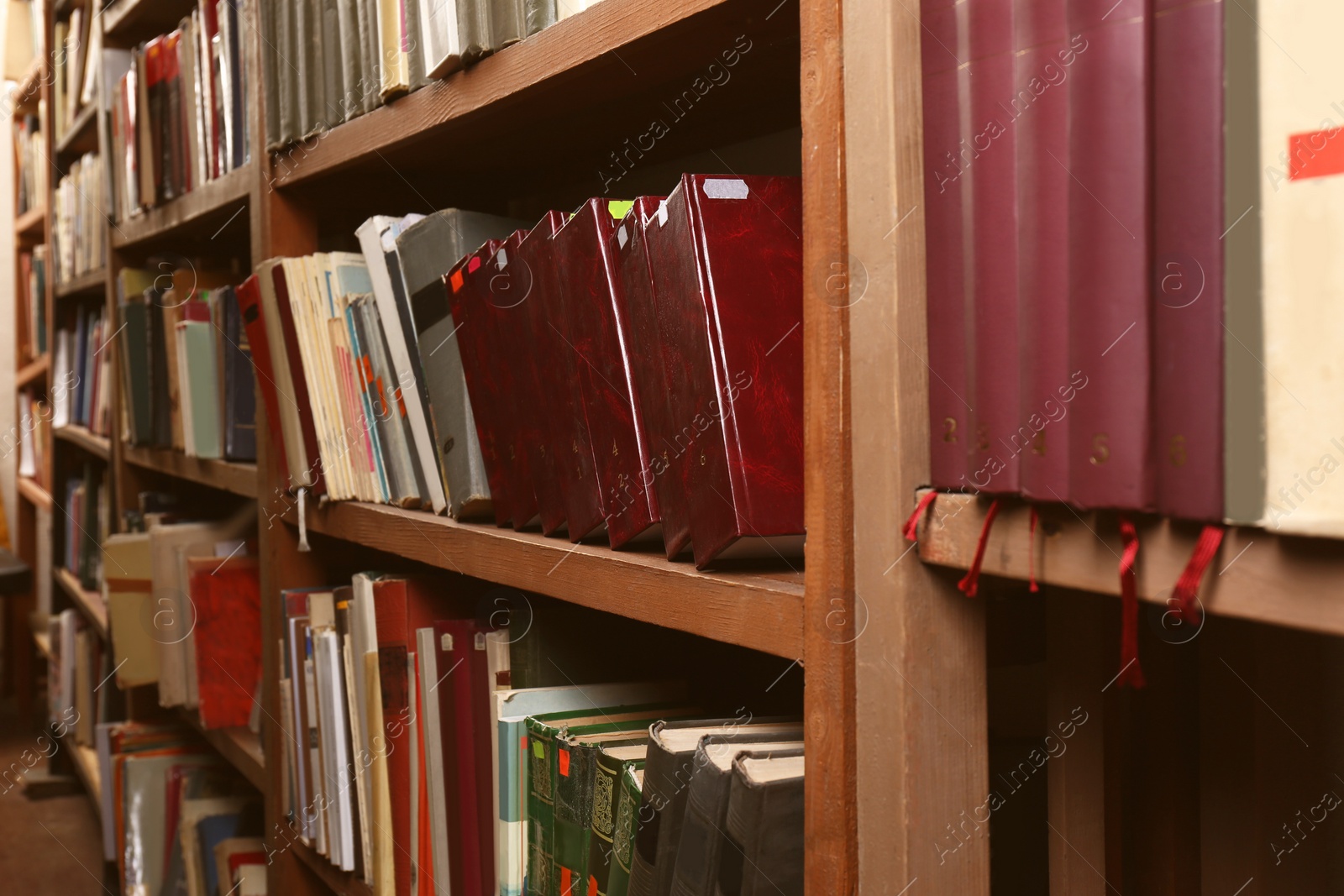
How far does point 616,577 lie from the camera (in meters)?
0.76

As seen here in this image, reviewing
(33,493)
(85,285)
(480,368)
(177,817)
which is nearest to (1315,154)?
(480,368)

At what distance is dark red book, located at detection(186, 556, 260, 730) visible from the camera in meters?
1.69

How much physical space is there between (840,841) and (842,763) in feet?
0.14

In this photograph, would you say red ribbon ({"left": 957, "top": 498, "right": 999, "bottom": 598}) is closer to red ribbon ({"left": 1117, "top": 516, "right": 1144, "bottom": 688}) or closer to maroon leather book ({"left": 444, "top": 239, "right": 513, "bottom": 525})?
red ribbon ({"left": 1117, "top": 516, "right": 1144, "bottom": 688})

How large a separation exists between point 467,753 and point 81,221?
2.32 m

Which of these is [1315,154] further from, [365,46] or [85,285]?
[85,285]

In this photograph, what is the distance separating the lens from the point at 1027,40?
453 mm

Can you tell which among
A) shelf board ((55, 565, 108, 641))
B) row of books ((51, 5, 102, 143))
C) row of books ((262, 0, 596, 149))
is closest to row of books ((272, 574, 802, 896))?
row of books ((262, 0, 596, 149))

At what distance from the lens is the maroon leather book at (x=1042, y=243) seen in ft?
1.45

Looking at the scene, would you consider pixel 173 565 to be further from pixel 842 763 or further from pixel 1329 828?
pixel 1329 828

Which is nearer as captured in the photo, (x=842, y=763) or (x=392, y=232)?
(x=842, y=763)

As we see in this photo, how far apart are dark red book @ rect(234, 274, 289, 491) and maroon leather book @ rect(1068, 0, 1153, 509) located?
→ 3.55 feet

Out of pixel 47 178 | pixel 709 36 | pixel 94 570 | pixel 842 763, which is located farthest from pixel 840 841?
pixel 47 178

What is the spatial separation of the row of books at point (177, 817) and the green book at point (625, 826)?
1134 millimetres
